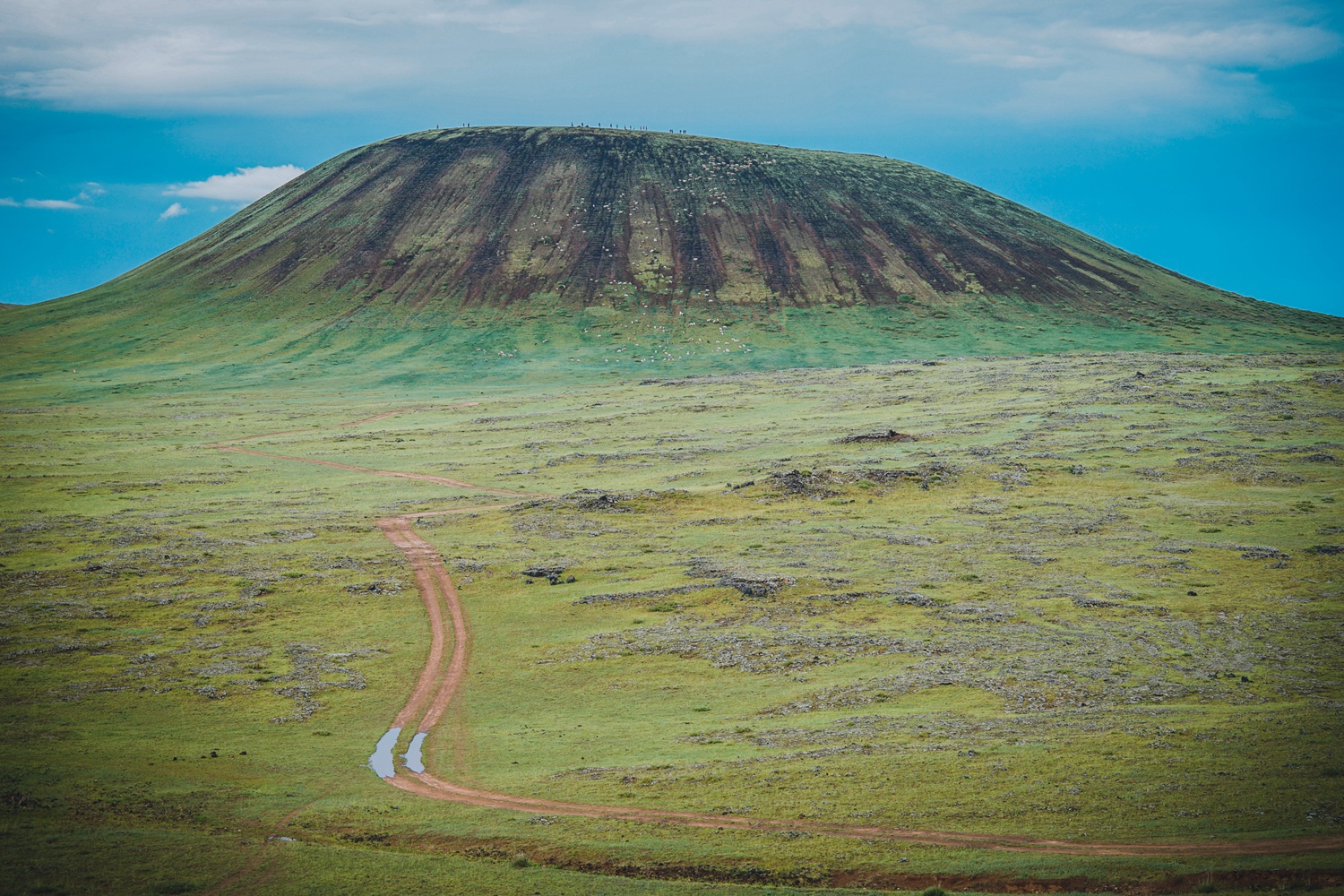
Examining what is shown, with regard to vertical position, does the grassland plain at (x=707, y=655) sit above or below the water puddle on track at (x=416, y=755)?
above

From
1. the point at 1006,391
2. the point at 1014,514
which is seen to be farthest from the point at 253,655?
the point at 1006,391

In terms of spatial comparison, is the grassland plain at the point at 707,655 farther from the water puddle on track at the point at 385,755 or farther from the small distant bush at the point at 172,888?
the water puddle on track at the point at 385,755

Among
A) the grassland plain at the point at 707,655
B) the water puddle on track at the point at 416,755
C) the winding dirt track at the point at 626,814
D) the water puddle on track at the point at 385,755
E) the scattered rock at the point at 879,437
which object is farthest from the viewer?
the scattered rock at the point at 879,437

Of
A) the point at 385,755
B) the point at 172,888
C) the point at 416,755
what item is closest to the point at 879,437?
the point at 416,755

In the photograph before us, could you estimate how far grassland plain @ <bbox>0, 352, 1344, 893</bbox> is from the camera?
2625 cm

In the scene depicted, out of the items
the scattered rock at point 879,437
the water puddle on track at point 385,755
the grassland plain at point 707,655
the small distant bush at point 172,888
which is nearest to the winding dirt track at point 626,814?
the water puddle on track at point 385,755

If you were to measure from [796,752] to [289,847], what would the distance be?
16662mm

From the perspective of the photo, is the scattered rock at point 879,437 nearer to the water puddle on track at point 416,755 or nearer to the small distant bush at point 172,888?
the water puddle on track at point 416,755

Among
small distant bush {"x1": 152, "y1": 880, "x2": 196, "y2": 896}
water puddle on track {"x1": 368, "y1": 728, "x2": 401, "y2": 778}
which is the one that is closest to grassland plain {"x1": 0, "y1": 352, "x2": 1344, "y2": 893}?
small distant bush {"x1": 152, "y1": 880, "x2": 196, "y2": 896}

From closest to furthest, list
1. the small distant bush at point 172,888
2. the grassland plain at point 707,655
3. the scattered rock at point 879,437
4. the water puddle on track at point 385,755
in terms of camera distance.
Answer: the small distant bush at point 172,888
the grassland plain at point 707,655
the water puddle on track at point 385,755
the scattered rock at point 879,437

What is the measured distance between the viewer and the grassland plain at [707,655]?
26.2 meters

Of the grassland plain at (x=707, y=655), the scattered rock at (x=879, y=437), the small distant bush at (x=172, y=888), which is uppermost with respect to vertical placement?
the scattered rock at (x=879, y=437)

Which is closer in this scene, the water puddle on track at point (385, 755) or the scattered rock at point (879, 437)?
the water puddle on track at point (385, 755)

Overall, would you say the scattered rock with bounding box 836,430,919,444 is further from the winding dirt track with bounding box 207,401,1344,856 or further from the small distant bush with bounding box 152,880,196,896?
the small distant bush with bounding box 152,880,196,896
